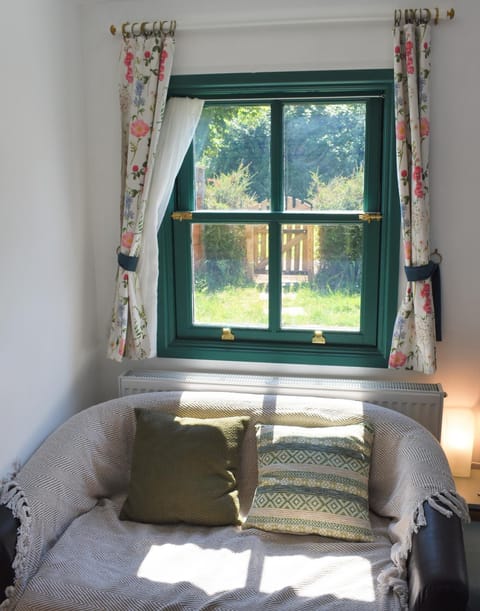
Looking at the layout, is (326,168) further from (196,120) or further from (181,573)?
(181,573)

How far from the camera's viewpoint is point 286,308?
3.00m

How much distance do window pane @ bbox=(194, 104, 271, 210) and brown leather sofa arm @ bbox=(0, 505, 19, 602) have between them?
5.11 feet

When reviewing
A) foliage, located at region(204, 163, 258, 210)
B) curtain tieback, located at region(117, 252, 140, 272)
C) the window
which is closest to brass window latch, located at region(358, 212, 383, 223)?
the window

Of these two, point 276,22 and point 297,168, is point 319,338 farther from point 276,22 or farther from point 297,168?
point 276,22

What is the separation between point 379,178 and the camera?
9.22ft

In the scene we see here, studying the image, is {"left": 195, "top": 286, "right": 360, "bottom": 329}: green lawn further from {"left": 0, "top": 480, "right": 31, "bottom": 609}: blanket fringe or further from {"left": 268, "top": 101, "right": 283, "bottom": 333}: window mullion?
{"left": 0, "top": 480, "right": 31, "bottom": 609}: blanket fringe

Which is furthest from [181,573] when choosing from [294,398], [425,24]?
[425,24]

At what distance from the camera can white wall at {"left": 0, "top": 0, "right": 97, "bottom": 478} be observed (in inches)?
90.9

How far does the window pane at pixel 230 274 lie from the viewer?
9.75 ft

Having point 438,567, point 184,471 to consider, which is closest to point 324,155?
point 184,471

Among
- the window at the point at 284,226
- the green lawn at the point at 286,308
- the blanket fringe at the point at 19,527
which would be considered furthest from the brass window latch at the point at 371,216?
the blanket fringe at the point at 19,527

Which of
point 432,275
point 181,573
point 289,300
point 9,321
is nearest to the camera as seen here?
point 181,573

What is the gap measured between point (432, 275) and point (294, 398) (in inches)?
30.2

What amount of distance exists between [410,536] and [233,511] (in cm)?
66
